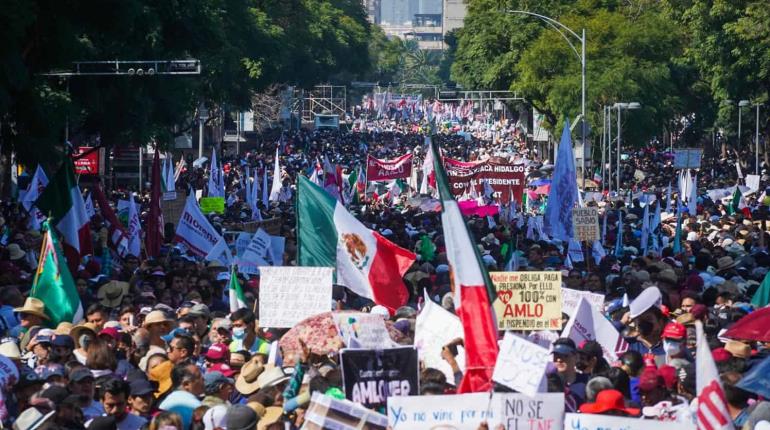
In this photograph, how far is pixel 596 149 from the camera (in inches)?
2576

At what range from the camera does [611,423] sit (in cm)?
846

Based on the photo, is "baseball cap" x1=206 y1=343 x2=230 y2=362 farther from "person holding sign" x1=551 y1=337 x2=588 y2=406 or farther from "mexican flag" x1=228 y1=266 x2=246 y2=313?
"mexican flag" x1=228 y1=266 x2=246 y2=313

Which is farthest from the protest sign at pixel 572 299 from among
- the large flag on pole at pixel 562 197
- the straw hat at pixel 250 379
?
the large flag on pole at pixel 562 197

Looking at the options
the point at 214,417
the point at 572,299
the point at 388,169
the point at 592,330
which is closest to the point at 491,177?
the point at 388,169

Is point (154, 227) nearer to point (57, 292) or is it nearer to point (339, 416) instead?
point (57, 292)

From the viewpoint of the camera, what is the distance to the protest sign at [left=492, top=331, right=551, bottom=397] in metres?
8.92

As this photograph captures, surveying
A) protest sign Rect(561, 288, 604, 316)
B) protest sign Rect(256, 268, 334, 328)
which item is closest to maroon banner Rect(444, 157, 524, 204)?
protest sign Rect(561, 288, 604, 316)

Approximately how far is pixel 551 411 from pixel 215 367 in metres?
3.49

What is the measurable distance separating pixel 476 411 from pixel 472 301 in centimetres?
120

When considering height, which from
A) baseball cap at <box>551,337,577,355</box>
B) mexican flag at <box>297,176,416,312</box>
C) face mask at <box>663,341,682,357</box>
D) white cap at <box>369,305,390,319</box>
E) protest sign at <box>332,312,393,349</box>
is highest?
mexican flag at <box>297,176,416,312</box>

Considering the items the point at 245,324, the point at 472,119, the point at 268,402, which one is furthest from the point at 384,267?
the point at 472,119

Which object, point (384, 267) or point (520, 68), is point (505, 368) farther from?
point (520, 68)

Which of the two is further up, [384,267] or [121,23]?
[121,23]

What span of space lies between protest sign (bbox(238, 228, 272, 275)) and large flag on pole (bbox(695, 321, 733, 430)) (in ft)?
33.9
